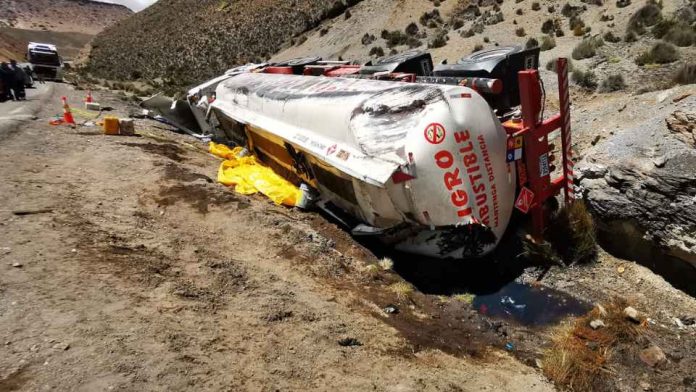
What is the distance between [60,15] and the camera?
120m

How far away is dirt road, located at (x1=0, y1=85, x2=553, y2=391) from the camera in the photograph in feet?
11.5

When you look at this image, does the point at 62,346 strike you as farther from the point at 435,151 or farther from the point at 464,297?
the point at 464,297

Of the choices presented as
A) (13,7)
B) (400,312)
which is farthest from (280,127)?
(13,7)

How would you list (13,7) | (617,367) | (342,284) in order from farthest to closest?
(13,7), (342,284), (617,367)

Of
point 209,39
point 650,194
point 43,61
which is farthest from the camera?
point 209,39

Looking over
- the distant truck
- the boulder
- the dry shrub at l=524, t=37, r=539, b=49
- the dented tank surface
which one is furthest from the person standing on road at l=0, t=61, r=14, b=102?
the boulder

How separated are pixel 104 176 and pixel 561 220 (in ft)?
24.3

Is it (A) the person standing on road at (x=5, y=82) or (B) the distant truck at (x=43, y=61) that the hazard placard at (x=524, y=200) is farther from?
(B) the distant truck at (x=43, y=61)

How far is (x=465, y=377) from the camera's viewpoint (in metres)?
3.98

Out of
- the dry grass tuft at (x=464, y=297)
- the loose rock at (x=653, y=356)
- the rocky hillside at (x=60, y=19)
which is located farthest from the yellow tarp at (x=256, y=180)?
the rocky hillside at (x=60, y=19)

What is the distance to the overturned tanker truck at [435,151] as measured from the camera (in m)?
5.27

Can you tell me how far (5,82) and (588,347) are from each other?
2110 cm

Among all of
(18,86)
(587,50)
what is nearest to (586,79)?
(587,50)

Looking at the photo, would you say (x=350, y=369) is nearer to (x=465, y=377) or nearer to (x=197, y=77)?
(x=465, y=377)
